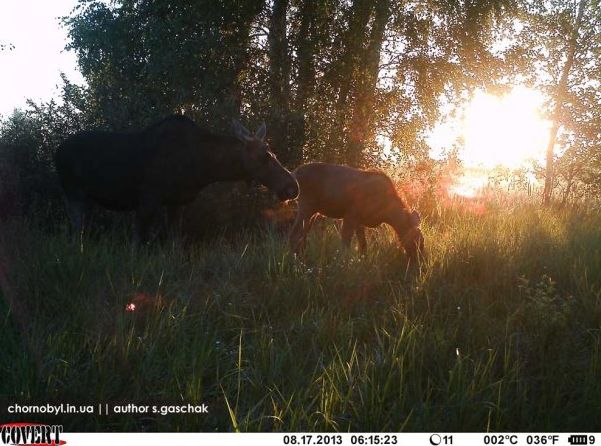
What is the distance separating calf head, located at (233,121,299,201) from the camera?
8.09 m

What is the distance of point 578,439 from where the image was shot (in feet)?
11.0

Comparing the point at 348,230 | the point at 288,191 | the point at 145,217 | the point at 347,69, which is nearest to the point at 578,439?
the point at 288,191

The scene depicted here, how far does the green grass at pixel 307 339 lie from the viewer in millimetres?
3562

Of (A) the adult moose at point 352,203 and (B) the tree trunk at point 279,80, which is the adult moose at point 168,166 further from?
(B) the tree trunk at point 279,80

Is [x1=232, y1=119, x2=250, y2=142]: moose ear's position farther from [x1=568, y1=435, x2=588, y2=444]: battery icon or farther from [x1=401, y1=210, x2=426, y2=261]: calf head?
[x1=568, y1=435, x2=588, y2=444]: battery icon

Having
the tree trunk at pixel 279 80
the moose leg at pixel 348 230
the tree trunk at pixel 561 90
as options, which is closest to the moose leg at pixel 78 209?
the tree trunk at pixel 279 80

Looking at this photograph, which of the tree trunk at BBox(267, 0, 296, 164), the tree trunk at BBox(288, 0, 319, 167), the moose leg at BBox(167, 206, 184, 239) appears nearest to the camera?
the moose leg at BBox(167, 206, 184, 239)

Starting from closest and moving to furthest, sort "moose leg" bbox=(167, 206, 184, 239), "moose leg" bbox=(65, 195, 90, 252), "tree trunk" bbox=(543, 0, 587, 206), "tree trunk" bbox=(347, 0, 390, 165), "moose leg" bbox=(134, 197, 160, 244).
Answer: "moose leg" bbox=(134, 197, 160, 244) → "moose leg" bbox=(167, 206, 184, 239) → "moose leg" bbox=(65, 195, 90, 252) → "tree trunk" bbox=(347, 0, 390, 165) → "tree trunk" bbox=(543, 0, 587, 206)

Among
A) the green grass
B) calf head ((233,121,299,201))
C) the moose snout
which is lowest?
the green grass

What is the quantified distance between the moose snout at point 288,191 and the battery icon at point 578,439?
5286 millimetres

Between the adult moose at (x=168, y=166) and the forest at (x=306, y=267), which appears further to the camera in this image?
the adult moose at (x=168, y=166)

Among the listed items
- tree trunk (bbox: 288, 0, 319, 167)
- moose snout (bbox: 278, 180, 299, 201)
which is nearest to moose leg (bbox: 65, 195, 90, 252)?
moose snout (bbox: 278, 180, 299, 201)

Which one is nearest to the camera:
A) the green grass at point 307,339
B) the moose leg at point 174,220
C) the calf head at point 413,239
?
the green grass at point 307,339

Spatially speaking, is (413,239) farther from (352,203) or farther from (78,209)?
(78,209)
